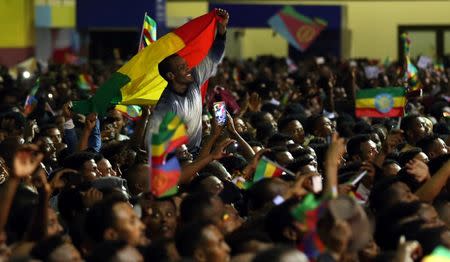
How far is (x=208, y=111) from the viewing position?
A: 13.2 meters

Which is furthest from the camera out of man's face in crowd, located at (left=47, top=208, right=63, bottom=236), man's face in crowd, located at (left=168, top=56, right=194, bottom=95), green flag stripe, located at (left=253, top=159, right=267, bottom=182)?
man's face in crowd, located at (left=168, top=56, right=194, bottom=95)

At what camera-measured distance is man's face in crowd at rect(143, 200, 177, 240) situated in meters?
7.27

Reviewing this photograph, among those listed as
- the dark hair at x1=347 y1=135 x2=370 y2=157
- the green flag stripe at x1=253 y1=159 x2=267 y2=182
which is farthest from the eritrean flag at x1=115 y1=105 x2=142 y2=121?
the green flag stripe at x1=253 y1=159 x2=267 y2=182

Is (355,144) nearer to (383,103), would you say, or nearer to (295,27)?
(383,103)

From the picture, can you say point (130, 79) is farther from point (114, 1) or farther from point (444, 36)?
point (444, 36)

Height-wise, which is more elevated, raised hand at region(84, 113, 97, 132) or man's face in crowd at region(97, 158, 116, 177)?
raised hand at region(84, 113, 97, 132)

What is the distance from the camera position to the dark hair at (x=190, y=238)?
6.32 m

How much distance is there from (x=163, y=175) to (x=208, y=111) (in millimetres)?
6302

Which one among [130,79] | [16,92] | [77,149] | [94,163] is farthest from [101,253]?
[16,92]

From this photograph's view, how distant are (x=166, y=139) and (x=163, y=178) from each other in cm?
21

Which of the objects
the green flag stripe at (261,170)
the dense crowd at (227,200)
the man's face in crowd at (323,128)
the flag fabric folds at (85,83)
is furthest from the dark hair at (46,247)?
the flag fabric folds at (85,83)

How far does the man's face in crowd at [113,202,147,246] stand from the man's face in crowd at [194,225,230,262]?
0.38 metres

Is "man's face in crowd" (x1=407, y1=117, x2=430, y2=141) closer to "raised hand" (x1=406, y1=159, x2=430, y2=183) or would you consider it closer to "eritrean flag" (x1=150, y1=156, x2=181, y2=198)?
"raised hand" (x1=406, y1=159, x2=430, y2=183)

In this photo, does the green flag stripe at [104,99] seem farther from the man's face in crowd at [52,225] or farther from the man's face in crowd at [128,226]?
the man's face in crowd at [128,226]
